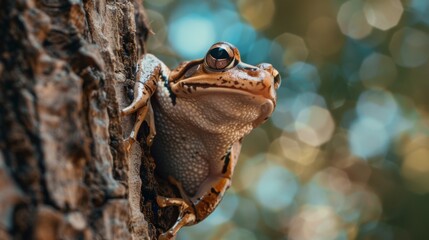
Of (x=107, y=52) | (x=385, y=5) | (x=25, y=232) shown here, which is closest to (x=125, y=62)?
(x=107, y=52)

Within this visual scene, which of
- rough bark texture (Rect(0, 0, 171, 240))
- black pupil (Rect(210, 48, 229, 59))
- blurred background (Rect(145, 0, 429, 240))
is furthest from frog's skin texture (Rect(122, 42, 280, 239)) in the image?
blurred background (Rect(145, 0, 429, 240))

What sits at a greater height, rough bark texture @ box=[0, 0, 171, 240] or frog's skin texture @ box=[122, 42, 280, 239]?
rough bark texture @ box=[0, 0, 171, 240]

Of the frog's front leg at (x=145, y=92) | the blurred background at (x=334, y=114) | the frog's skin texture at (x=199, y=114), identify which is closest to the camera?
the frog's front leg at (x=145, y=92)

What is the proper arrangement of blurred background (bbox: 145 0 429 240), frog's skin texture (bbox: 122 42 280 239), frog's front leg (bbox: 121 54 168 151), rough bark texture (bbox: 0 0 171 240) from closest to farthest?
rough bark texture (bbox: 0 0 171 240)
frog's front leg (bbox: 121 54 168 151)
frog's skin texture (bbox: 122 42 280 239)
blurred background (bbox: 145 0 429 240)

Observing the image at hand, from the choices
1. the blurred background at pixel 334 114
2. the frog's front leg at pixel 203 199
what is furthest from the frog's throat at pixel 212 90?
the blurred background at pixel 334 114

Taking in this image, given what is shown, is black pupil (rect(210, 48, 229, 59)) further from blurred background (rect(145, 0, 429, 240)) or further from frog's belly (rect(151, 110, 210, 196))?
blurred background (rect(145, 0, 429, 240))

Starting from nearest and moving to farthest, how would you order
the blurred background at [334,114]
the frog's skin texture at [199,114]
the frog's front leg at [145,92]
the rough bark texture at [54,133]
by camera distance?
the rough bark texture at [54,133], the frog's front leg at [145,92], the frog's skin texture at [199,114], the blurred background at [334,114]

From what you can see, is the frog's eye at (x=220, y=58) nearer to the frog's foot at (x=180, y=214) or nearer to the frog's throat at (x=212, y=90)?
the frog's throat at (x=212, y=90)

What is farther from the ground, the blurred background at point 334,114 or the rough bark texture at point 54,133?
the rough bark texture at point 54,133
